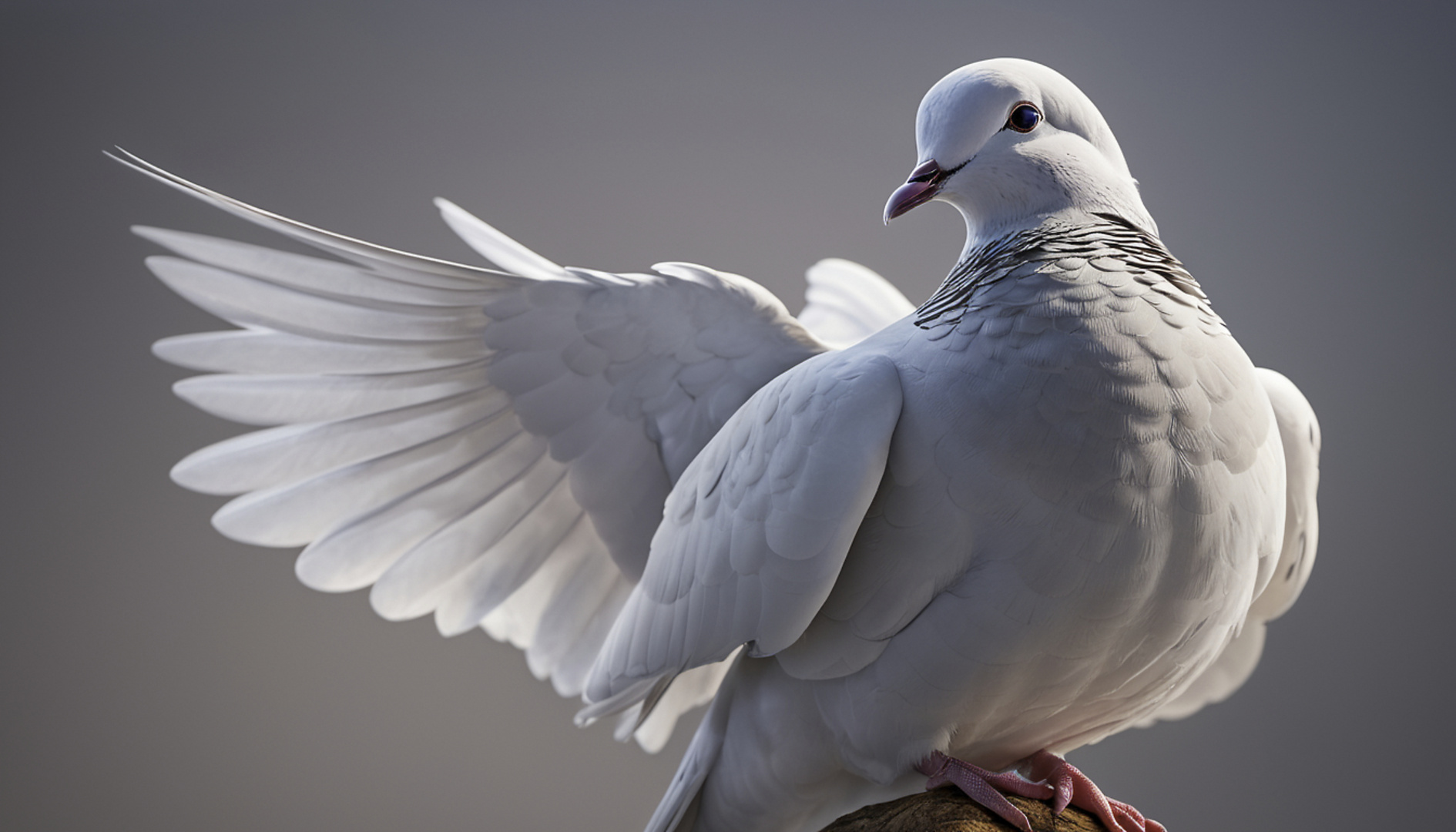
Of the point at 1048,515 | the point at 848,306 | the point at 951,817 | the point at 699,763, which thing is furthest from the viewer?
the point at 848,306

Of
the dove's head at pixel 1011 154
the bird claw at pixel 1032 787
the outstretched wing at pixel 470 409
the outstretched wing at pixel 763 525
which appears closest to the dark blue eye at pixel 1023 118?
the dove's head at pixel 1011 154

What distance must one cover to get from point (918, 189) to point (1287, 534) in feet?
2.05

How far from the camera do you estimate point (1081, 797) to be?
0.96 meters

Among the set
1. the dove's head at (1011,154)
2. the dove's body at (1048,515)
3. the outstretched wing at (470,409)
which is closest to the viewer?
the dove's body at (1048,515)

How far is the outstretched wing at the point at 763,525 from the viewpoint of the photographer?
0.81 m

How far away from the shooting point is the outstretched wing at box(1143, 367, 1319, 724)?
108 cm

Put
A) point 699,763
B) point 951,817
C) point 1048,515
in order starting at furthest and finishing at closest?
point 699,763 < point 951,817 < point 1048,515

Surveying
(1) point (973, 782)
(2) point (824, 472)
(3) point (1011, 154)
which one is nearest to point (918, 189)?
(3) point (1011, 154)

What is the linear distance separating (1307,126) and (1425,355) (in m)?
0.60

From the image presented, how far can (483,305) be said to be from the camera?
1086 millimetres

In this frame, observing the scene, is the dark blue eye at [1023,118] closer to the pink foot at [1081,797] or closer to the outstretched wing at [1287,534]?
the outstretched wing at [1287,534]

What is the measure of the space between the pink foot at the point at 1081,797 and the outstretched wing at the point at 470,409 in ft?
1.72

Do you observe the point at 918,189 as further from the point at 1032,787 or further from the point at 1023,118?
the point at 1032,787

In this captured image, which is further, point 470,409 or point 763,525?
point 470,409
